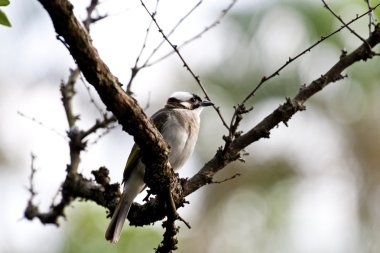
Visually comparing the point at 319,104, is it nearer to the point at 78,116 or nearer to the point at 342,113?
the point at 342,113

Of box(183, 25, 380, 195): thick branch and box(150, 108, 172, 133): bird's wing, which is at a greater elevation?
box(150, 108, 172, 133): bird's wing

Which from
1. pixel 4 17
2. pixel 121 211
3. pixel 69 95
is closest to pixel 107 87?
pixel 4 17

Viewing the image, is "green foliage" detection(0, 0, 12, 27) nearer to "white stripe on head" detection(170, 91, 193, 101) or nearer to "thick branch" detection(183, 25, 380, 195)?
"thick branch" detection(183, 25, 380, 195)

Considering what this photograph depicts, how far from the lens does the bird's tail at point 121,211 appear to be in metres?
5.07

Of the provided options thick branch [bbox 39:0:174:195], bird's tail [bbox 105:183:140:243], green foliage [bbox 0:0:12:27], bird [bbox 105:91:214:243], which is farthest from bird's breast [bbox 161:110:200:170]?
green foliage [bbox 0:0:12:27]

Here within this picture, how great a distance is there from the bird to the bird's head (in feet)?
0.90

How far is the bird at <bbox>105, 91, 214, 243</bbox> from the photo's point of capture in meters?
5.15

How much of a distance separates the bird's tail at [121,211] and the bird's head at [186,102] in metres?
1.27

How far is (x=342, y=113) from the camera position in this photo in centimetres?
1222

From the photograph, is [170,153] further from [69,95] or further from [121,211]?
[69,95]

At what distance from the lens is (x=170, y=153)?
17.3 feet

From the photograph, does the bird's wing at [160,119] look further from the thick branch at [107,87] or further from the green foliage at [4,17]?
the green foliage at [4,17]

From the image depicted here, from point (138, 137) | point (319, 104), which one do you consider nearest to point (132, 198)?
point (138, 137)

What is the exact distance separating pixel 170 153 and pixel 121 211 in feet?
1.88
